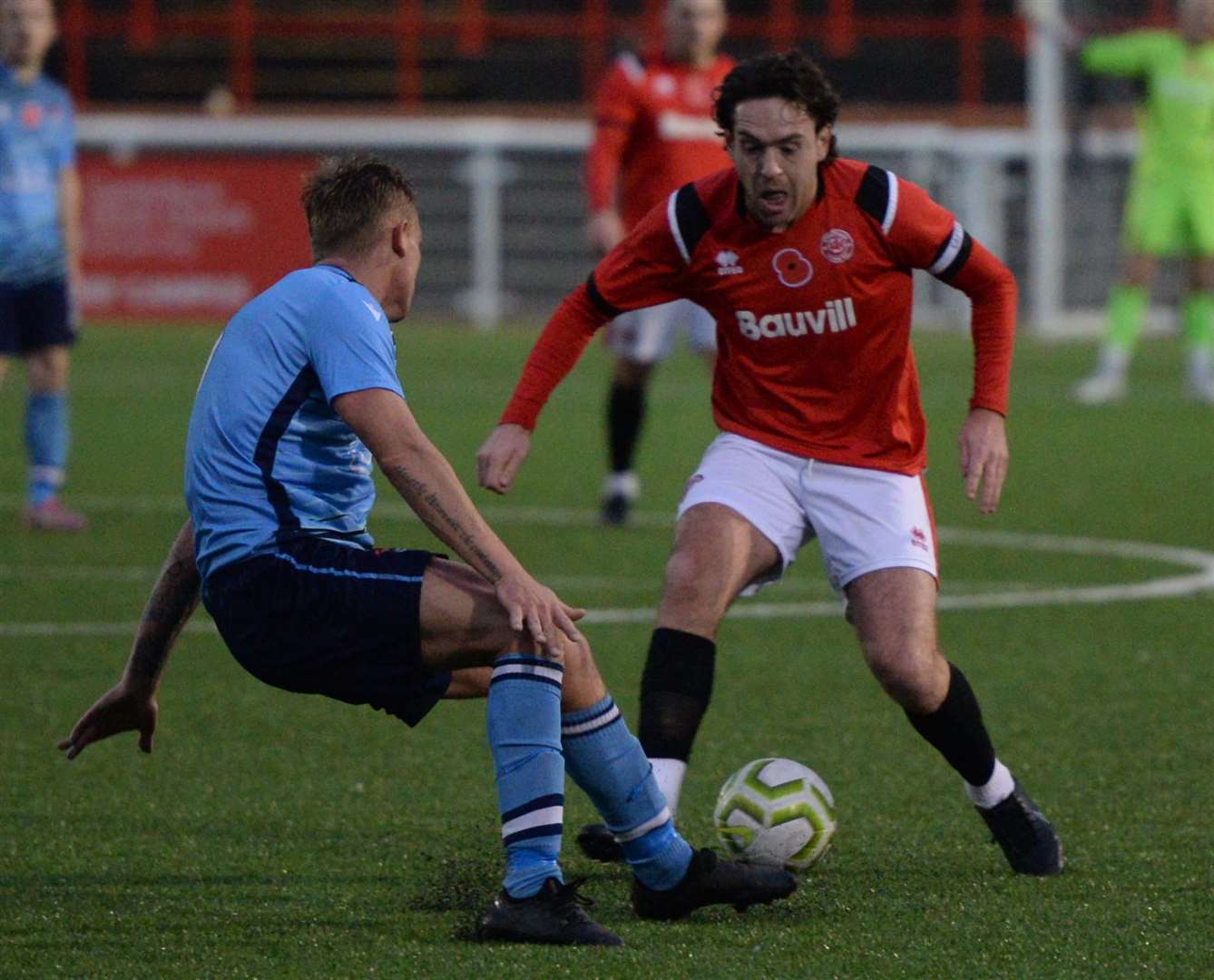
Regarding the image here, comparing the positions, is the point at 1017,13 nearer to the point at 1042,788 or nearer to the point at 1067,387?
the point at 1067,387

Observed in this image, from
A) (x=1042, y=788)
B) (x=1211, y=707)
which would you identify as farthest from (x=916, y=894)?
(x=1211, y=707)

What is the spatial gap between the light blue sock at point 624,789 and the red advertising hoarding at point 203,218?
18.0 meters

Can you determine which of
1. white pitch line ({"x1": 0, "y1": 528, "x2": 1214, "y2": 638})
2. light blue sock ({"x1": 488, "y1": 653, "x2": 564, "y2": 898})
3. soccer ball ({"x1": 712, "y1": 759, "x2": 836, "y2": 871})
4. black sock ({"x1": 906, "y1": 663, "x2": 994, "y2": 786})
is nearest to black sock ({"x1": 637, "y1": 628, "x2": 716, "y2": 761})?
soccer ball ({"x1": 712, "y1": 759, "x2": 836, "y2": 871})

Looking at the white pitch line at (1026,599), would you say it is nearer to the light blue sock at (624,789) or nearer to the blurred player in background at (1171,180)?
the light blue sock at (624,789)

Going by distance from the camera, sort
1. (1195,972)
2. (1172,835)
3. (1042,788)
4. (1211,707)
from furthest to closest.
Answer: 1. (1211,707)
2. (1042,788)
3. (1172,835)
4. (1195,972)

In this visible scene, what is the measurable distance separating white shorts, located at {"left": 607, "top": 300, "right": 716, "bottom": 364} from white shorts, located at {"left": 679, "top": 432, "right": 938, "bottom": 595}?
15.2 ft

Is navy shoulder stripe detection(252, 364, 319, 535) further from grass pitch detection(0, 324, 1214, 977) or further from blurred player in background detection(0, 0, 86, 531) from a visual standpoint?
blurred player in background detection(0, 0, 86, 531)

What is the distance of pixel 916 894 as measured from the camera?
4.49 metres

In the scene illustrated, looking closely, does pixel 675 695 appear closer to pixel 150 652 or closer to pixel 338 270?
pixel 150 652

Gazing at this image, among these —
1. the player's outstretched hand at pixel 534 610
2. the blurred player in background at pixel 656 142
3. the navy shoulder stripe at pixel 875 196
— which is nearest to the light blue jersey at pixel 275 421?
the player's outstretched hand at pixel 534 610

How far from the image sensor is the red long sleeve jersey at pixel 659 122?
9812 millimetres

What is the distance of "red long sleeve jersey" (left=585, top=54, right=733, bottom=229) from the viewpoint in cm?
981

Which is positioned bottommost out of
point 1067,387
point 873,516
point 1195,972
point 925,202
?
point 1067,387

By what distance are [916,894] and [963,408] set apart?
10.7 m
